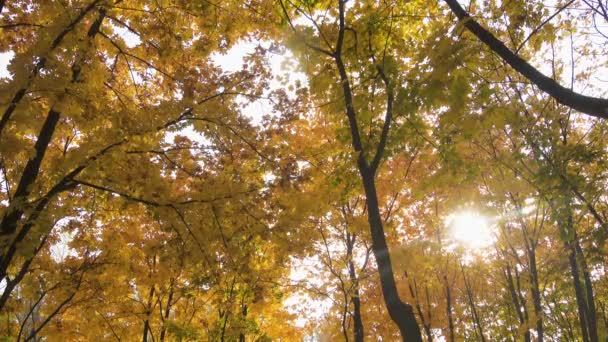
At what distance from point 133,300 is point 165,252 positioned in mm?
4396

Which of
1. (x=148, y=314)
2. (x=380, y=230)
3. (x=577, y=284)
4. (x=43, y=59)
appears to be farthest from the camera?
(x=148, y=314)

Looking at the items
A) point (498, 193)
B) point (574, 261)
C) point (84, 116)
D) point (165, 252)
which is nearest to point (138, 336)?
point (165, 252)

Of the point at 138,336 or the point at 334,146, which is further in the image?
the point at 138,336

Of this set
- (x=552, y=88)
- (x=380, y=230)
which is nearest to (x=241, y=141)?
(x=380, y=230)

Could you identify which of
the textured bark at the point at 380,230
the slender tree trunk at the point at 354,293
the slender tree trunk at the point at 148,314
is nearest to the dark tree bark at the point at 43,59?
the textured bark at the point at 380,230

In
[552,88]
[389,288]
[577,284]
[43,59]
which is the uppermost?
[43,59]

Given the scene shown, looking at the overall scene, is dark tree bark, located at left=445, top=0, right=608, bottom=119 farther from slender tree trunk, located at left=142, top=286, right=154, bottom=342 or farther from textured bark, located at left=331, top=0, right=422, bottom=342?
slender tree trunk, located at left=142, top=286, right=154, bottom=342

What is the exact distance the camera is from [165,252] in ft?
19.0

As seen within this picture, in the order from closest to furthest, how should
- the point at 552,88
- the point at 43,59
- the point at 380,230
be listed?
the point at 552,88, the point at 43,59, the point at 380,230

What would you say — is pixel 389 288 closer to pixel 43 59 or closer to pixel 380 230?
pixel 380 230

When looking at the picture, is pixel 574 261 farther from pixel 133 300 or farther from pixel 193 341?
pixel 133 300

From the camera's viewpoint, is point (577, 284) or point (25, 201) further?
point (577, 284)

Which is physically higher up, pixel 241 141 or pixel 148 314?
pixel 241 141

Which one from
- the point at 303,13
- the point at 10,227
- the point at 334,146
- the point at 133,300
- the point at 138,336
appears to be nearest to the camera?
the point at 10,227
